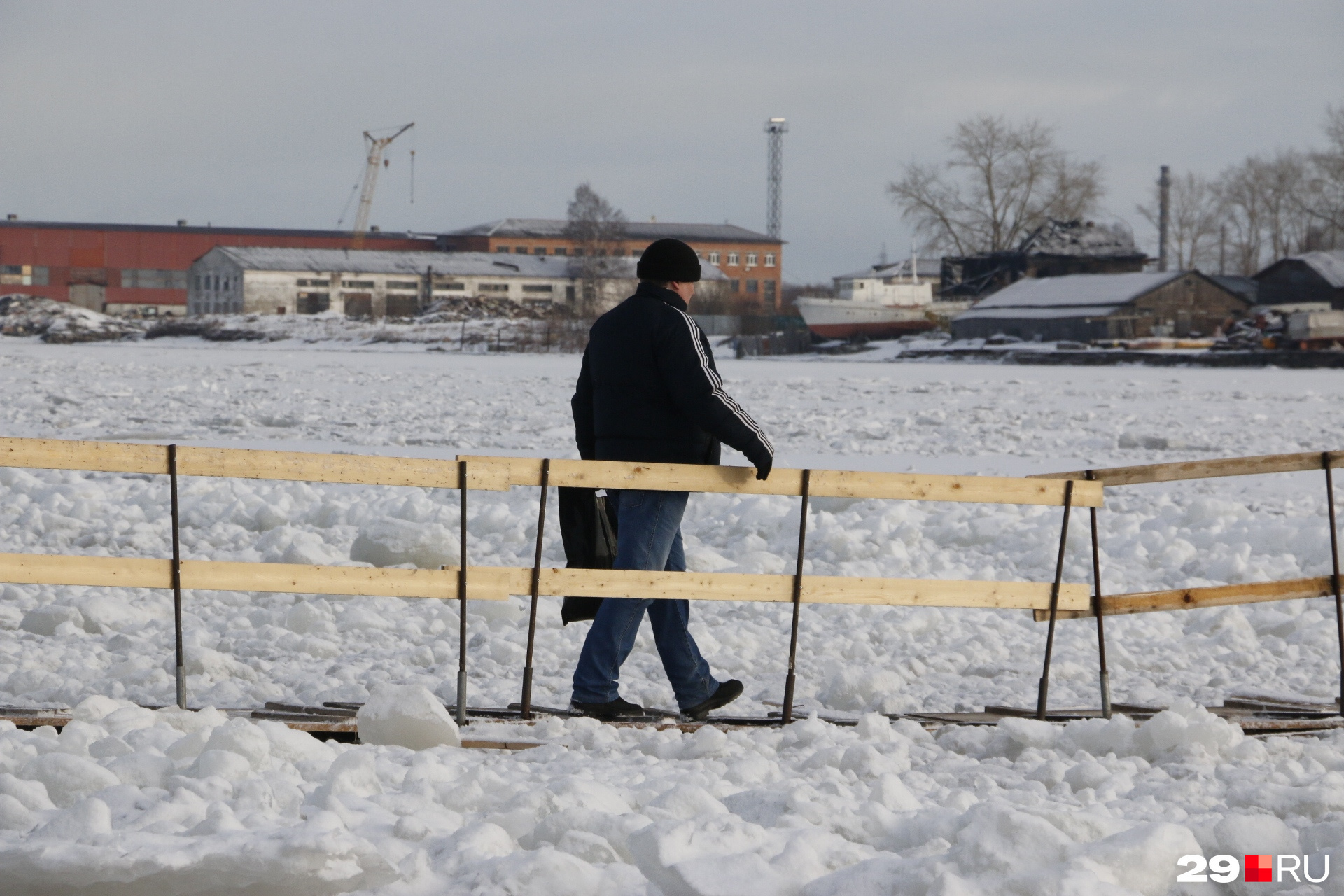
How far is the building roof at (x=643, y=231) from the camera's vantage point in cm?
10569

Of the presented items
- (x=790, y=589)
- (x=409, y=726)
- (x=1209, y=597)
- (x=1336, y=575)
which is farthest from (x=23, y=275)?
(x=1336, y=575)

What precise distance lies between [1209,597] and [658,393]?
276 cm

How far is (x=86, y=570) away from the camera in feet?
16.8

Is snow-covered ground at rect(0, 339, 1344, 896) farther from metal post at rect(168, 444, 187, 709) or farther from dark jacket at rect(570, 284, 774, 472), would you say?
dark jacket at rect(570, 284, 774, 472)

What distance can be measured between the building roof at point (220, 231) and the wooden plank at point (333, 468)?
9768 cm

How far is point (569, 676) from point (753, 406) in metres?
17.2

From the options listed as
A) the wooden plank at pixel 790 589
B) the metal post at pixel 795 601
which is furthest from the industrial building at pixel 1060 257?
the metal post at pixel 795 601

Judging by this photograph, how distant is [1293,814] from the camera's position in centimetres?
407

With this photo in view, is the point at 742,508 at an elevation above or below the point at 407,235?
below

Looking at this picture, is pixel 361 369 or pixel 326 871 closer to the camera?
pixel 326 871

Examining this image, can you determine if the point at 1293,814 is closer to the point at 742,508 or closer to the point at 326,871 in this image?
the point at 326,871

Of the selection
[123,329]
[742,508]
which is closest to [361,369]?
[742,508]

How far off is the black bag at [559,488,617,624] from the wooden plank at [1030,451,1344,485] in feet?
6.46

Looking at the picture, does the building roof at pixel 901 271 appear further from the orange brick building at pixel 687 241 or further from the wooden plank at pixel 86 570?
the wooden plank at pixel 86 570
